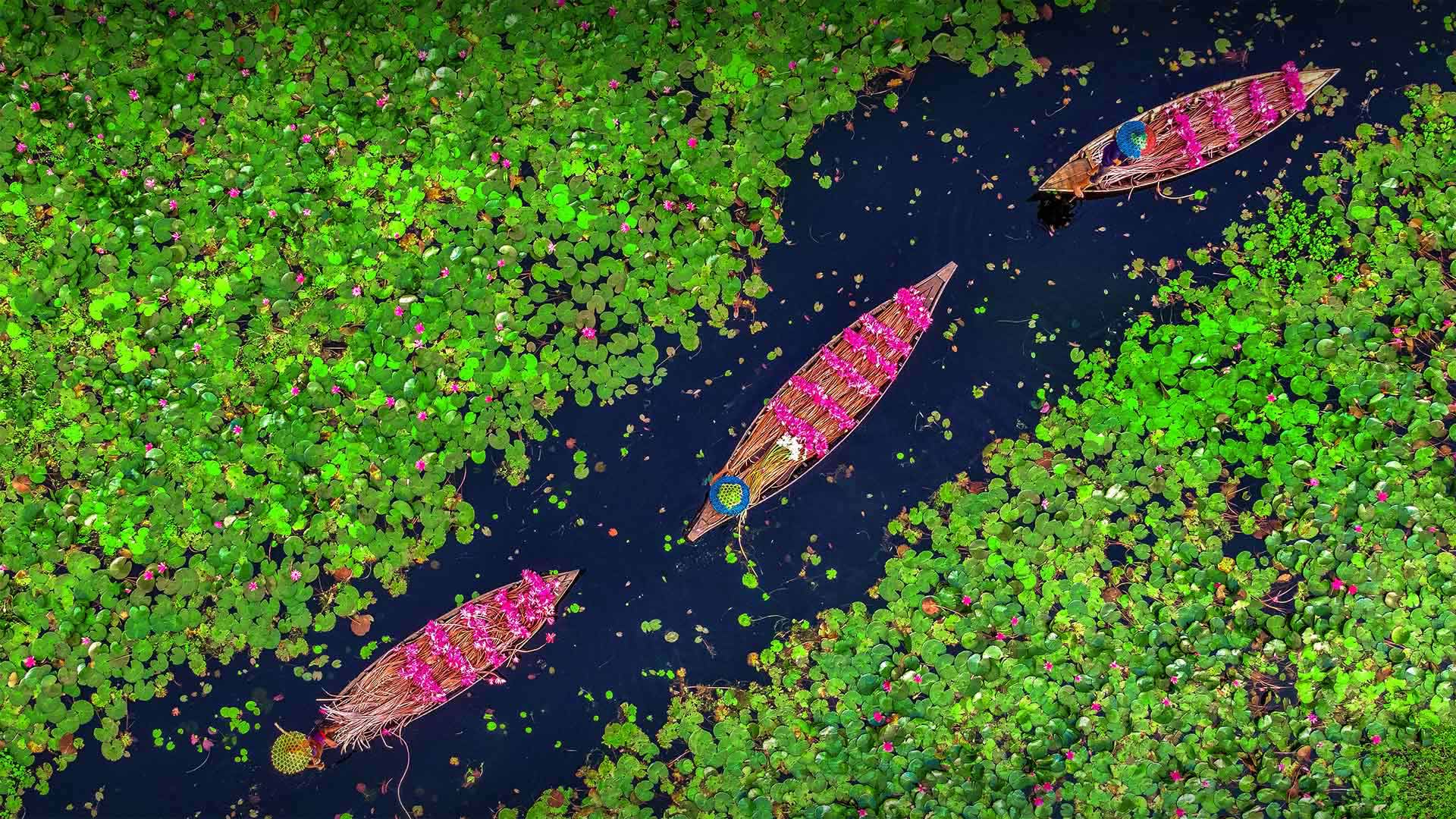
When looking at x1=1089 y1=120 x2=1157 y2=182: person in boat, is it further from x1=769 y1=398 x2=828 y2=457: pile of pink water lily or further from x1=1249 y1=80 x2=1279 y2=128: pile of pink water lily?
x1=769 y1=398 x2=828 y2=457: pile of pink water lily

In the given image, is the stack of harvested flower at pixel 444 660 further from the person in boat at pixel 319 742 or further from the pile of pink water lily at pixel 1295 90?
the pile of pink water lily at pixel 1295 90

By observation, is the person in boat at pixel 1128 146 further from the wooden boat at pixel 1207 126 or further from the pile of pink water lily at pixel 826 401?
the pile of pink water lily at pixel 826 401

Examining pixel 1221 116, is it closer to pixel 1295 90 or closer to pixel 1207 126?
pixel 1207 126

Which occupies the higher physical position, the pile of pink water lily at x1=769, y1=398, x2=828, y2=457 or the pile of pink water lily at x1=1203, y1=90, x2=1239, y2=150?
the pile of pink water lily at x1=1203, y1=90, x2=1239, y2=150

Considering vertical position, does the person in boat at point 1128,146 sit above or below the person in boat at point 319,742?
above

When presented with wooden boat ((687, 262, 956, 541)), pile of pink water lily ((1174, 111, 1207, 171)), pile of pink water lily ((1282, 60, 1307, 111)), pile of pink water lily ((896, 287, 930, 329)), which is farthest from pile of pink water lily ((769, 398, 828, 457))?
pile of pink water lily ((1282, 60, 1307, 111))

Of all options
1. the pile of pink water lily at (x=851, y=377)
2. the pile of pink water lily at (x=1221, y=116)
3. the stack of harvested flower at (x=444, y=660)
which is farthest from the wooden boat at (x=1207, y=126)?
the stack of harvested flower at (x=444, y=660)

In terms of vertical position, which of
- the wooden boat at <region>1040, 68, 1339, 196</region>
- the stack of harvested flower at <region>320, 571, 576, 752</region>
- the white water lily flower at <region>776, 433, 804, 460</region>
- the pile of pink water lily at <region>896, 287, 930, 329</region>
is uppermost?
the wooden boat at <region>1040, 68, 1339, 196</region>

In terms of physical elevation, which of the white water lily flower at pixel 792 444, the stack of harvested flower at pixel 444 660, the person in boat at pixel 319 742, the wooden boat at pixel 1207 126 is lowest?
the person in boat at pixel 319 742
